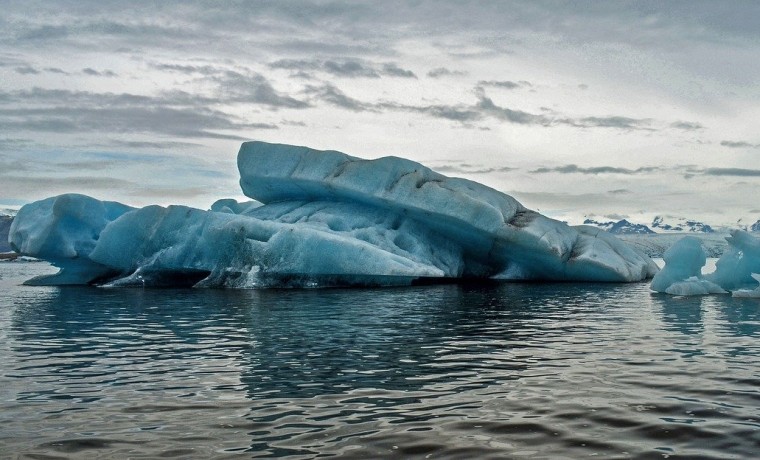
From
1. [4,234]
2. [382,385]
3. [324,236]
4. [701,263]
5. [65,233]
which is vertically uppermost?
[4,234]

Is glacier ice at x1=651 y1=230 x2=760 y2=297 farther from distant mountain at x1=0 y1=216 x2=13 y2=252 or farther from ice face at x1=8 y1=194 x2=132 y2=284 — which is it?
distant mountain at x1=0 y1=216 x2=13 y2=252

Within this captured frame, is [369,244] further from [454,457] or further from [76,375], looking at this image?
[454,457]

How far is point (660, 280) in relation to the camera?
22609mm

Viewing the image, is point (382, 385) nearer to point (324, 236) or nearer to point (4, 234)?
point (324, 236)

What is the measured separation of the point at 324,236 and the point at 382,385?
1595 centimetres

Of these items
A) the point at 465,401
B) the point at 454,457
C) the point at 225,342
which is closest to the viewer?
the point at 454,457

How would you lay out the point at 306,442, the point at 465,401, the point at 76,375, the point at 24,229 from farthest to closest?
the point at 24,229 < the point at 76,375 < the point at 465,401 < the point at 306,442

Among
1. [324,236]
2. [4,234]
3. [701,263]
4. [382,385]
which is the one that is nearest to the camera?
[382,385]

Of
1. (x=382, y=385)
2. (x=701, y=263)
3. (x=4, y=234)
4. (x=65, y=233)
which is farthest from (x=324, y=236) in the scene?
(x=4, y=234)

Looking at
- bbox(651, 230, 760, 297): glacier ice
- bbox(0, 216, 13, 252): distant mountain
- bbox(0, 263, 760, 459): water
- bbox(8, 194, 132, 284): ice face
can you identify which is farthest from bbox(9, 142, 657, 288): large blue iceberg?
bbox(0, 216, 13, 252): distant mountain

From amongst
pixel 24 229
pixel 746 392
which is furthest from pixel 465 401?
pixel 24 229

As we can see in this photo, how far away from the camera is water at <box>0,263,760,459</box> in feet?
17.5

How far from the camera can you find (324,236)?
23.3m

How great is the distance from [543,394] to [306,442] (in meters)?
2.65
